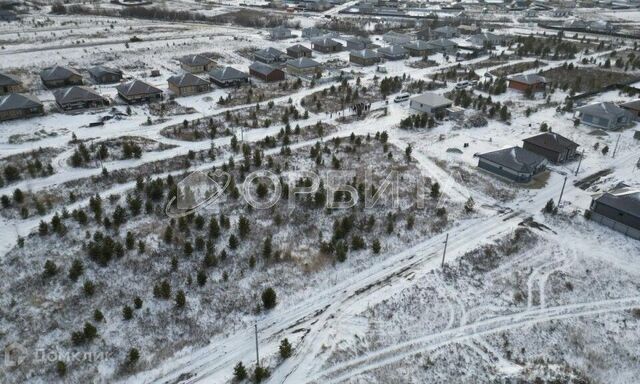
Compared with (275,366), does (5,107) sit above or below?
above

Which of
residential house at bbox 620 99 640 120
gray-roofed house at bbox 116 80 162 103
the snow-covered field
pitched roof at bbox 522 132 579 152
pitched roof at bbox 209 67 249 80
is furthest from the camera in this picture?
pitched roof at bbox 209 67 249 80

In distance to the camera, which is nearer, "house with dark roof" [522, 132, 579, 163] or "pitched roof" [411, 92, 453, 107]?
"house with dark roof" [522, 132, 579, 163]

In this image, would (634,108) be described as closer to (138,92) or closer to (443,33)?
(443,33)

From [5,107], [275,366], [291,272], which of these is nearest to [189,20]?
[5,107]

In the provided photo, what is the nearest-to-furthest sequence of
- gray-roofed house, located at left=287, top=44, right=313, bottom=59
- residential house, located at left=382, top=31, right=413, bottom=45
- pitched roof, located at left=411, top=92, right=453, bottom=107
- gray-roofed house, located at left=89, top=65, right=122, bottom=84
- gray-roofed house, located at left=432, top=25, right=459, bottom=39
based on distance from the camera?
pitched roof, located at left=411, top=92, right=453, bottom=107, gray-roofed house, located at left=89, top=65, right=122, bottom=84, gray-roofed house, located at left=287, top=44, right=313, bottom=59, residential house, located at left=382, top=31, right=413, bottom=45, gray-roofed house, located at left=432, top=25, right=459, bottom=39

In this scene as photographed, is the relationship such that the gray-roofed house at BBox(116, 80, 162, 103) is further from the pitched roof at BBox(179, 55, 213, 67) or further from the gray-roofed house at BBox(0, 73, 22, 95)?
the pitched roof at BBox(179, 55, 213, 67)

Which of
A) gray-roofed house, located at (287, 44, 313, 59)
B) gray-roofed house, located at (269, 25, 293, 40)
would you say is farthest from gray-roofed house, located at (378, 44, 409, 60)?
gray-roofed house, located at (269, 25, 293, 40)

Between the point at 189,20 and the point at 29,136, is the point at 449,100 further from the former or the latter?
the point at 189,20
